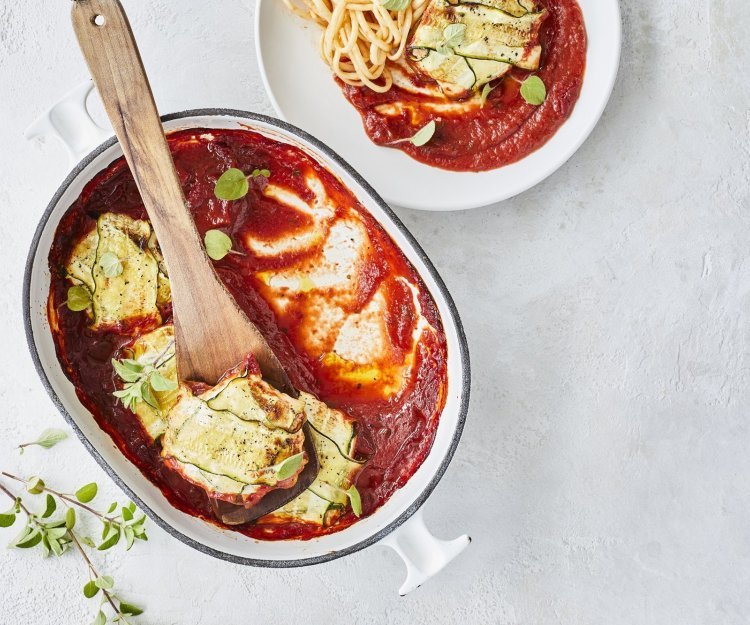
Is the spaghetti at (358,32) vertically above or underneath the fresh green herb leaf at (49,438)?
above

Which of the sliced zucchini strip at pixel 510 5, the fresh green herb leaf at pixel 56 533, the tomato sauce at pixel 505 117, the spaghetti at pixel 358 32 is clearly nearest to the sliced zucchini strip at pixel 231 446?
the fresh green herb leaf at pixel 56 533

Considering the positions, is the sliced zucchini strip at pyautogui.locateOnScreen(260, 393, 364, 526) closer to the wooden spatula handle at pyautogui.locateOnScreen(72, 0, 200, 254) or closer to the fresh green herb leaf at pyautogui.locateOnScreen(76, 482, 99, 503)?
the fresh green herb leaf at pyautogui.locateOnScreen(76, 482, 99, 503)

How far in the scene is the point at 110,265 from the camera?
6.73 ft

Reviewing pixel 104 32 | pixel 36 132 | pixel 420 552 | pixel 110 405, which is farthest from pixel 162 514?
pixel 104 32

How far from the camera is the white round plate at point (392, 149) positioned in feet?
7.17

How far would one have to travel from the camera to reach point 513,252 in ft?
7.79

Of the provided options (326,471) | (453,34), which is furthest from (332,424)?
(453,34)

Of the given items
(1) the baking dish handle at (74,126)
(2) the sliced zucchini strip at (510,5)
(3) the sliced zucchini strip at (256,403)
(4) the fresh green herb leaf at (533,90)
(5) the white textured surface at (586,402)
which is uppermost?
(1) the baking dish handle at (74,126)

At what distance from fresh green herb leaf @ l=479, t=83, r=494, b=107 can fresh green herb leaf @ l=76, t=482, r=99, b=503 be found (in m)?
1.71

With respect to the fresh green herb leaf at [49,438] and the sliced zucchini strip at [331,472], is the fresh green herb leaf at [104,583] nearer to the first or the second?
the fresh green herb leaf at [49,438]

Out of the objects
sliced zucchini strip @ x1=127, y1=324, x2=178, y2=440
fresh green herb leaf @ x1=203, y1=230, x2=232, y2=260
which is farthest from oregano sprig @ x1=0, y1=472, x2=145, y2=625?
fresh green herb leaf @ x1=203, y1=230, x2=232, y2=260

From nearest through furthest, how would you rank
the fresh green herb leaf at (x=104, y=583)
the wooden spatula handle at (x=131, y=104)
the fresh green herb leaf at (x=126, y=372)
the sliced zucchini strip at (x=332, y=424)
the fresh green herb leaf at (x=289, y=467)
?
the wooden spatula handle at (x=131, y=104) < the fresh green herb leaf at (x=289, y=467) < the fresh green herb leaf at (x=126, y=372) < the sliced zucchini strip at (x=332, y=424) < the fresh green herb leaf at (x=104, y=583)

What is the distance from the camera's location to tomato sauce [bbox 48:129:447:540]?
6.88 feet

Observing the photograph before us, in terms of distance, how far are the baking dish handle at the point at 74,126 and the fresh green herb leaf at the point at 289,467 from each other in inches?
39.8
